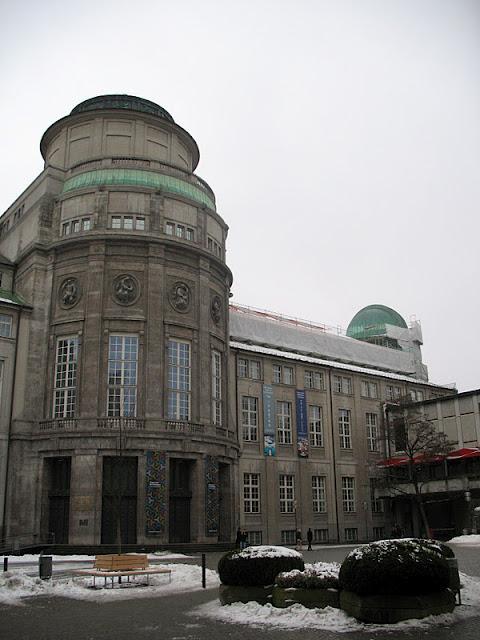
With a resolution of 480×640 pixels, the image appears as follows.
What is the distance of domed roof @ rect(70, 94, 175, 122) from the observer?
175 feet

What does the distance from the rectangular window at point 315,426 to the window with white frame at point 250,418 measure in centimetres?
640

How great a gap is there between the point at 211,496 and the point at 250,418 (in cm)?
1241

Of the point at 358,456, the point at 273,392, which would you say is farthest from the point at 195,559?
the point at 358,456

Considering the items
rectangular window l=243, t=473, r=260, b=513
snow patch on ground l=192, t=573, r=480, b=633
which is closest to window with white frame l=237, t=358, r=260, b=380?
rectangular window l=243, t=473, r=260, b=513

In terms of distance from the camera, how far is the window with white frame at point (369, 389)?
66500 mm

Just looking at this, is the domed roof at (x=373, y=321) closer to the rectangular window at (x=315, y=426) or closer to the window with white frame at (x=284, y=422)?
the rectangular window at (x=315, y=426)

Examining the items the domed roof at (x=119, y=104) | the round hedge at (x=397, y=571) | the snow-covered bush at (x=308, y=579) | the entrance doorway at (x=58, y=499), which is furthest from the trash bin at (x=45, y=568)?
the domed roof at (x=119, y=104)

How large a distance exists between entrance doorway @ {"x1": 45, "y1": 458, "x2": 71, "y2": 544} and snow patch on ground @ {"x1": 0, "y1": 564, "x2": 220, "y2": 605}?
19048 millimetres

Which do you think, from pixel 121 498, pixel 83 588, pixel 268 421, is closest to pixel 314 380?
pixel 268 421

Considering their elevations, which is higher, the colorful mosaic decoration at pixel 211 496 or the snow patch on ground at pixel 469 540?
the colorful mosaic decoration at pixel 211 496

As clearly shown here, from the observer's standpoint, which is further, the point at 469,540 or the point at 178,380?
the point at 178,380

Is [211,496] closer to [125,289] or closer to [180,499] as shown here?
[180,499]

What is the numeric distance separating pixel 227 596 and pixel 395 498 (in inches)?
1915

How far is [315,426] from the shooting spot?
2393 inches
